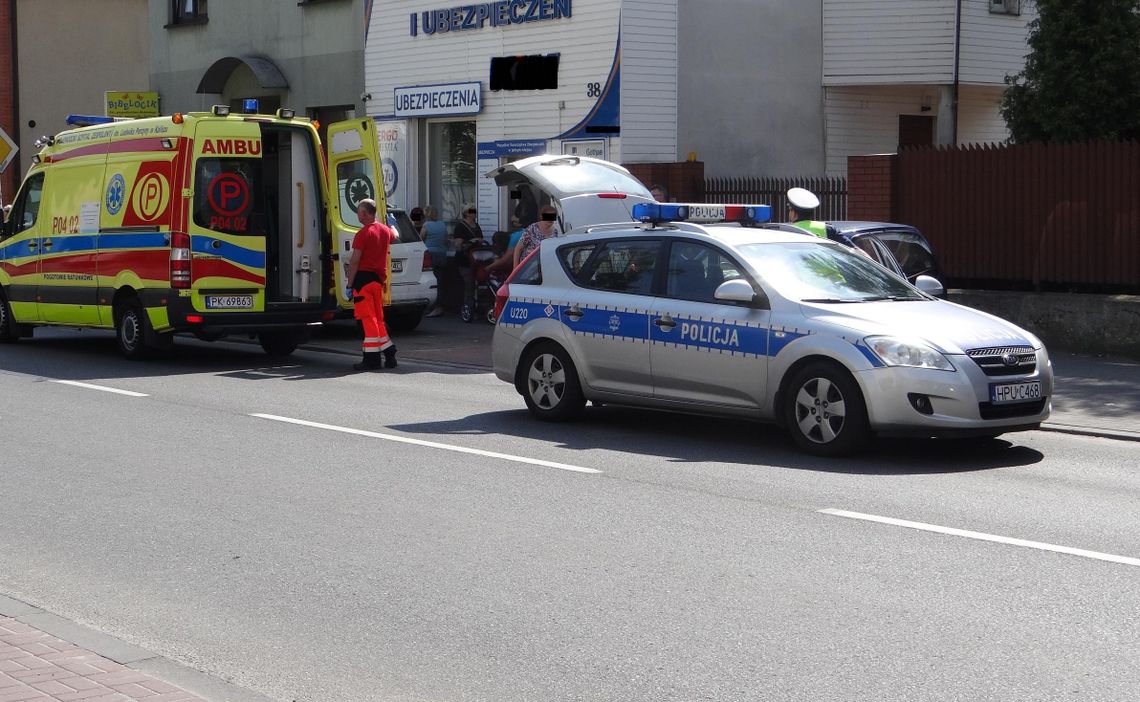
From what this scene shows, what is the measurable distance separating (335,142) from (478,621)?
12.5 m

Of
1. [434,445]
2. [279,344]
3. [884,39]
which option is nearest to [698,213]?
[434,445]

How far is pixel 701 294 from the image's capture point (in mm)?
11008

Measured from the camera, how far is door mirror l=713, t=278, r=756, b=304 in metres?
10.5

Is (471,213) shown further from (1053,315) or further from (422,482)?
(422,482)

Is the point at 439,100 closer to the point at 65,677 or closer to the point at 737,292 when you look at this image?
the point at 737,292

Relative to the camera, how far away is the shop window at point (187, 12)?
33.8 m

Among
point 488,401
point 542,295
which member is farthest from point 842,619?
point 488,401

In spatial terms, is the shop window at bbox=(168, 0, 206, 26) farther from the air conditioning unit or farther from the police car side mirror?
the police car side mirror

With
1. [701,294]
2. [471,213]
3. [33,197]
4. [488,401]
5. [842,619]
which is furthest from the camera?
[471,213]

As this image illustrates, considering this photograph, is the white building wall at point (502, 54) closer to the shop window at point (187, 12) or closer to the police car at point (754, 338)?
the shop window at point (187, 12)

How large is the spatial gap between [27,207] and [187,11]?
16.6 m

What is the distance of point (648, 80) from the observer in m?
23.9

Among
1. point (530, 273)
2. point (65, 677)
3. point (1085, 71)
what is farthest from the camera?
point (1085, 71)

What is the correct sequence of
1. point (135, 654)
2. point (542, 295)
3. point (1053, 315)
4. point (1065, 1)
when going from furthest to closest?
point (1065, 1) → point (1053, 315) → point (542, 295) → point (135, 654)
